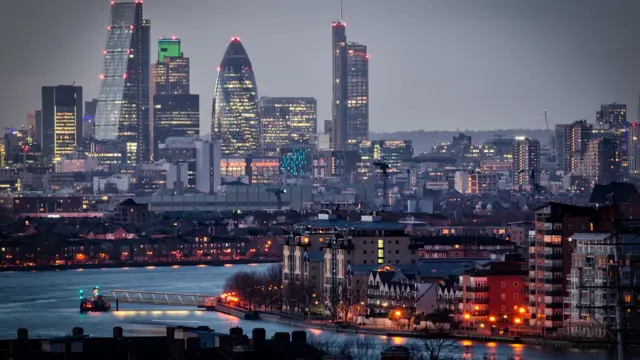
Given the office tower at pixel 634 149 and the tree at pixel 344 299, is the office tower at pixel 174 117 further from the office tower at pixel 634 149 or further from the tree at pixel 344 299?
the tree at pixel 344 299

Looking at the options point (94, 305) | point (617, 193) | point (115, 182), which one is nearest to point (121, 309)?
point (94, 305)

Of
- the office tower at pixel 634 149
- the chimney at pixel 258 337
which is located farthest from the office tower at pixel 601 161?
the chimney at pixel 258 337

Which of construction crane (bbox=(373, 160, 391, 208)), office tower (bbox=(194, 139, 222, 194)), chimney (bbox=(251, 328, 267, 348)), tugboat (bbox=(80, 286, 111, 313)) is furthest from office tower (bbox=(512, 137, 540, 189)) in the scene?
chimney (bbox=(251, 328, 267, 348))

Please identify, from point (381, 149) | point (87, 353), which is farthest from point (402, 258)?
point (381, 149)

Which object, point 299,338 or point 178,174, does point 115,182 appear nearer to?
point 178,174

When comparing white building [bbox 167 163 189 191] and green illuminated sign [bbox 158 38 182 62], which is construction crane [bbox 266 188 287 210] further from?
green illuminated sign [bbox 158 38 182 62]

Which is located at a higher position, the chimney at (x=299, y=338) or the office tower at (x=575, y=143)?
the office tower at (x=575, y=143)
